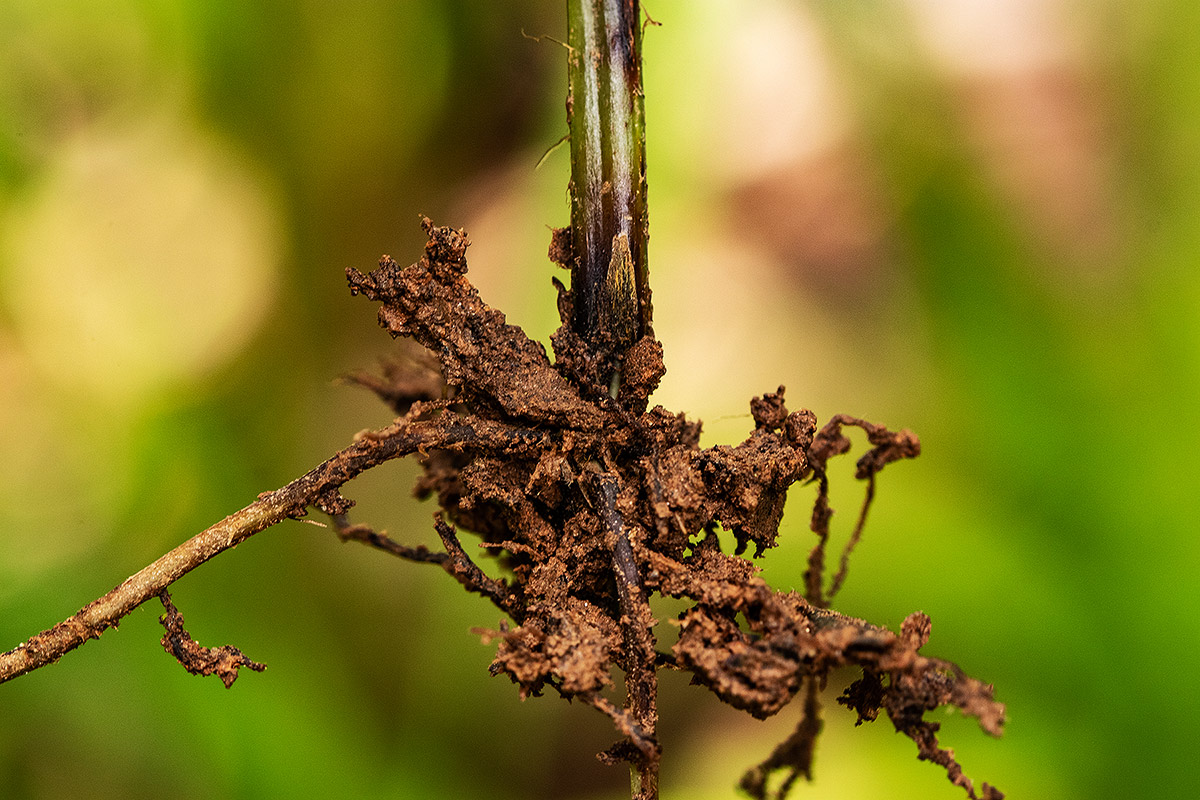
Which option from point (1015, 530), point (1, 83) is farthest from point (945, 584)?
point (1, 83)

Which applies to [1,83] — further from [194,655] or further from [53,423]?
[194,655]

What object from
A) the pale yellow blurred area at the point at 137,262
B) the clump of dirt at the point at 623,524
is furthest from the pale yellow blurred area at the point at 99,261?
the clump of dirt at the point at 623,524

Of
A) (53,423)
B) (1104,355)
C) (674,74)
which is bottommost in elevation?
(53,423)

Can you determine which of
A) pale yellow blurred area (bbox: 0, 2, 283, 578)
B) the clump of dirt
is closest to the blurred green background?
pale yellow blurred area (bbox: 0, 2, 283, 578)

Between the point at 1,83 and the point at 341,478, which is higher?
the point at 1,83

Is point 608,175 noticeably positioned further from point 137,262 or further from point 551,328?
point 137,262

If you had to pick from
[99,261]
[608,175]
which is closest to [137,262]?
[99,261]
